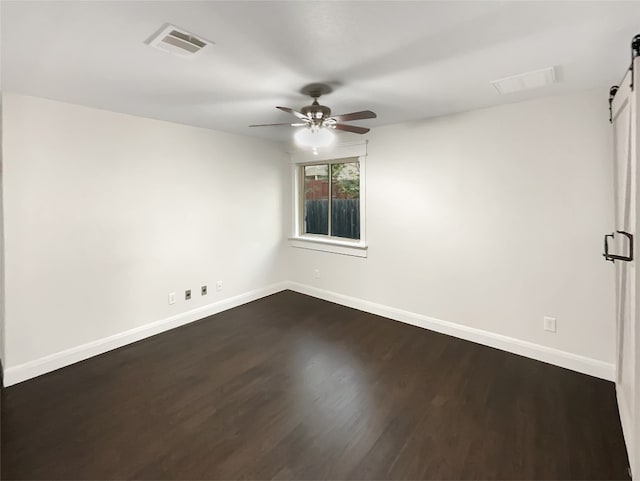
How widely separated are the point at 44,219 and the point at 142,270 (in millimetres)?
978

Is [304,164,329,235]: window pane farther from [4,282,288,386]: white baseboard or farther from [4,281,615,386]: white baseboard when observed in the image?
[4,282,288,386]: white baseboard

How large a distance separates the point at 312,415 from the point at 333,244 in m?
2.63

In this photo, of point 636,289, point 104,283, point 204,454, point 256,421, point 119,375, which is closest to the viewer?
point 636,289

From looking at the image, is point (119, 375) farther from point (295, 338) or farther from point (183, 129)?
point (183, 129)

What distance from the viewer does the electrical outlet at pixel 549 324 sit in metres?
2.83

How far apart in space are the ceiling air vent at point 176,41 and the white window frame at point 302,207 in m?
2.57

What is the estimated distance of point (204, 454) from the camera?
1845 millimetres

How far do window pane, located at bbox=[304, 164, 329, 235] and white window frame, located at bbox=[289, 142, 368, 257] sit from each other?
0.27 ft

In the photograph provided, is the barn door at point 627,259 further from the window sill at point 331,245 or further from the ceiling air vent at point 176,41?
the window sill at point 331,245

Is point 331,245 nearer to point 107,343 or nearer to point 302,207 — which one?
point 302,207

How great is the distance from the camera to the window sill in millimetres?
4237

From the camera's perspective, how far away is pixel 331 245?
4555mm

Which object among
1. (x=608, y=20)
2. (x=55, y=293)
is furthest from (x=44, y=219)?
(x=608, y=20)

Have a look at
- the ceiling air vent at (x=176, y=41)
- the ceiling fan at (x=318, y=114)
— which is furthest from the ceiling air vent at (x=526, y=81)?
the ceiling air vent at (x=176, y=41)
